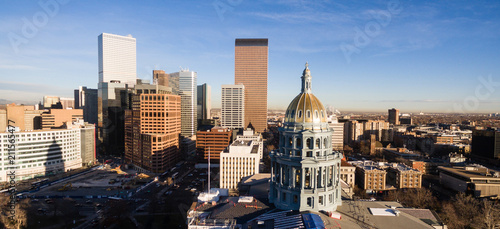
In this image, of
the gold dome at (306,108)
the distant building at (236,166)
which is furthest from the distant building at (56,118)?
the gold dome at (306,108)

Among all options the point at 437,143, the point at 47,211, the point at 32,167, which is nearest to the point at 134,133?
the point at 32,167

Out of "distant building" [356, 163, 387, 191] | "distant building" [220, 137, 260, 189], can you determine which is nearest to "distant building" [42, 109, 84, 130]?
"distant building" [220, 137, 260, 189]

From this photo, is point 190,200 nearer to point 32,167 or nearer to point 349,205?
point 349,205

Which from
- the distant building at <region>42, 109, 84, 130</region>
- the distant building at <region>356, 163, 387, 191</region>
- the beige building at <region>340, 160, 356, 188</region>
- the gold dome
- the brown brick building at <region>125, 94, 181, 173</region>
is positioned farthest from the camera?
the distant building at <region>42, 109, 84, 130</region>

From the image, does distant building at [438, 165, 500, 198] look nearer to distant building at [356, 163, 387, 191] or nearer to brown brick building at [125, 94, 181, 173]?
distant building at [356, 163, 387, 191]

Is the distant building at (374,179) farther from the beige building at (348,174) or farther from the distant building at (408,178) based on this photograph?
the distant building at (408,178)

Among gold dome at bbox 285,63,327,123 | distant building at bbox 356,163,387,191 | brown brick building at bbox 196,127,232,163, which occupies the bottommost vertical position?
distant building at bbox 356,163,387,191

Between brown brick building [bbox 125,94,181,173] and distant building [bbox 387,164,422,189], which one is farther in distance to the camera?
brown brick building [bbox 125,94,181,173]

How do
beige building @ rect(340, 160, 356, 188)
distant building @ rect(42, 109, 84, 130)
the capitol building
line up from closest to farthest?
1. the capitol building
2. beige building @ rect(340, 160, 356, 188)
3. distant building @ rect(42, 109, 84, 130)
